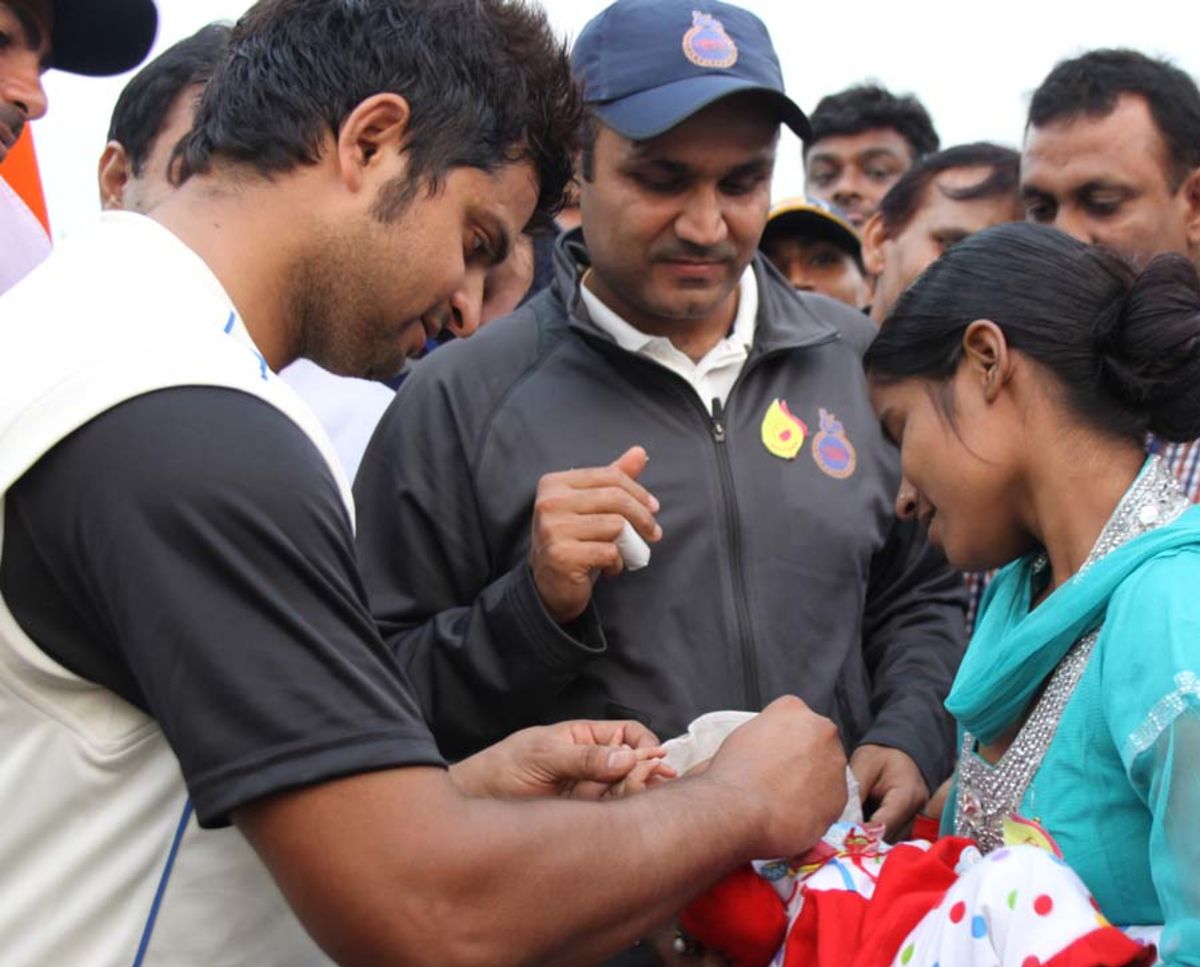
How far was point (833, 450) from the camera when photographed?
3.15m

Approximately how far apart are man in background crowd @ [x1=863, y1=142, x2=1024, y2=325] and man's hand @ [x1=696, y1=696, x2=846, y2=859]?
8.61ft

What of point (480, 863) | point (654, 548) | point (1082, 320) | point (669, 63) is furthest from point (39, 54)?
point (480, 863)

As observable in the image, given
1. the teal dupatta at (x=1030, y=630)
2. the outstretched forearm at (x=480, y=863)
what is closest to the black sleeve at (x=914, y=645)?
the teal dupatta at (x=1030, y=630)

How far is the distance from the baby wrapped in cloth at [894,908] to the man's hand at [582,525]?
0.37 m

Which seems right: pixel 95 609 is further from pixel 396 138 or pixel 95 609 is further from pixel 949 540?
pixel 949 540

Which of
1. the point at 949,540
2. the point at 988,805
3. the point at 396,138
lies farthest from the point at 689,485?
the point at 396,138

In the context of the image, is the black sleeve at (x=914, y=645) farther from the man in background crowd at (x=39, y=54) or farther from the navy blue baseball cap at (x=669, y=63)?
the man in background crowd at (x=39, y=54)

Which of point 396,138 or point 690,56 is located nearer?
point 396,138

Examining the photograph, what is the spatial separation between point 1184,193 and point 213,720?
318 centimetres

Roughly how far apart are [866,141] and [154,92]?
143 inches

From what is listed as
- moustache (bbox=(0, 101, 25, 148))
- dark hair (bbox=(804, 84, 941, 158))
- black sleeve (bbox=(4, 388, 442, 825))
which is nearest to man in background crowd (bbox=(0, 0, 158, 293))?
moustache (bbox=(0, 101, 25, 148))

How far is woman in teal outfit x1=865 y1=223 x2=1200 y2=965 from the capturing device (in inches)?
75.9

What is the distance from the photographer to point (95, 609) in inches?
61.2

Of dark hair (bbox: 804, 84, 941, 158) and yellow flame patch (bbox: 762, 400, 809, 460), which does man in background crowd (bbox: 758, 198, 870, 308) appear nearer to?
dark hair (bbox: 804, 84, 941, 158)
